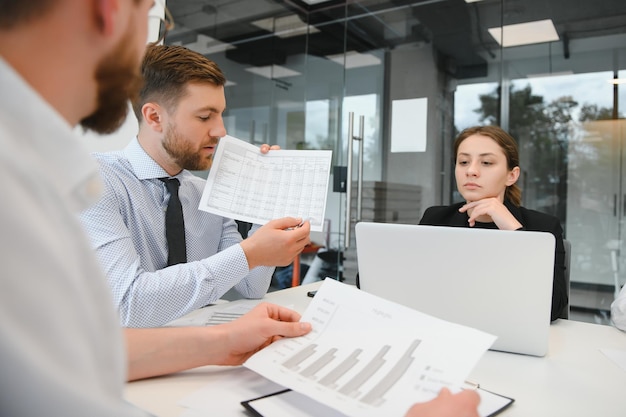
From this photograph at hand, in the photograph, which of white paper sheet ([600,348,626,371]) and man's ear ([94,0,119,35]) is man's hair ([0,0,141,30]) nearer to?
man's ear ([94,0,119,35])

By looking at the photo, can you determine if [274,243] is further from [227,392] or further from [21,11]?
[21,11]

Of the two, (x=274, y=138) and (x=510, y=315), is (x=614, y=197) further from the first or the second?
(x=510, y=315)

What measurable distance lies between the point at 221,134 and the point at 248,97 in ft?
9.25

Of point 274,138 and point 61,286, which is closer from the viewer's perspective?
point 61,286

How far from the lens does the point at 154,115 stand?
1.44 meters

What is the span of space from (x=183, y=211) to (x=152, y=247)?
164 mm

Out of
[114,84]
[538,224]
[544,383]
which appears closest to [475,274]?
[544,383]

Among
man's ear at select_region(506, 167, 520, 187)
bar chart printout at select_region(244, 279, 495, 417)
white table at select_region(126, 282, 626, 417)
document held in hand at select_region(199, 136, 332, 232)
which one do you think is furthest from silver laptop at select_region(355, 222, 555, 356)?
man's ear at select_region(506, 167, 520, 187)

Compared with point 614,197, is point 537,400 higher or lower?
lower

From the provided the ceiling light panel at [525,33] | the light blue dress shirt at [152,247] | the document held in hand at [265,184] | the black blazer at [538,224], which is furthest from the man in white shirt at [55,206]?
the ceiling light panel at [525,33]

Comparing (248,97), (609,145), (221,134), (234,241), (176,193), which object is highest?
(248,97)

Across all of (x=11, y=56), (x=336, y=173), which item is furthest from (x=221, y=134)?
(x=336, y=173)

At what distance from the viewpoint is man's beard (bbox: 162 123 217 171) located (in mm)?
1425

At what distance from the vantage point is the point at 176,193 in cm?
144
